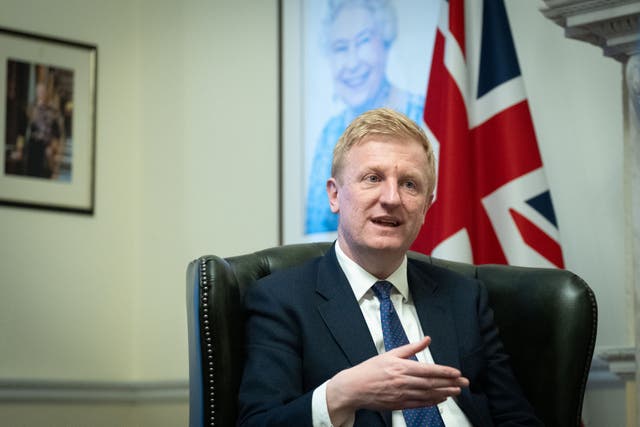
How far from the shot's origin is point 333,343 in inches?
98.9

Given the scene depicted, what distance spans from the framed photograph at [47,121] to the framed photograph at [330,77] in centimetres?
103

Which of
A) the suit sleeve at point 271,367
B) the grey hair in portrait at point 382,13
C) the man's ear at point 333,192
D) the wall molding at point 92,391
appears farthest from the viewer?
the grey hair in portrait at point 382,13

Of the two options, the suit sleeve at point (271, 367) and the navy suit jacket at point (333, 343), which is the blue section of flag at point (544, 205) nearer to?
the navy suit jacket at point (333, 343)

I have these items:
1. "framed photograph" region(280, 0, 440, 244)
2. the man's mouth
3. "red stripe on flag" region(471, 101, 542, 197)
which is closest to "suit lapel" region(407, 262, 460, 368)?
the man's mouth

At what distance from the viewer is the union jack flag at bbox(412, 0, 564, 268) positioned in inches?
147

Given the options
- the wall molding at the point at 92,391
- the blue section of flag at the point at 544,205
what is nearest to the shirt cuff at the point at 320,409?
the blue section of flag at the point at 544,205

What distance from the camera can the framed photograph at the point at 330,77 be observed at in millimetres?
4672

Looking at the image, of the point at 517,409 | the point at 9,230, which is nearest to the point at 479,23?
the point at 517,409

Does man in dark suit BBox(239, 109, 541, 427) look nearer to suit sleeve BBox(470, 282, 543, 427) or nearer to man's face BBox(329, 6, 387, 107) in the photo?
suit sleeve BBox(470, 282, 543, 427)

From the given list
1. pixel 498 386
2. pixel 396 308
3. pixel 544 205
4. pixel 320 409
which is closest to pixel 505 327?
pixel 498 386

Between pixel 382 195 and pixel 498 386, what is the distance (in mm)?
625

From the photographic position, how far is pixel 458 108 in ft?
12.8

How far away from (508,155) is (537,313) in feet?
3.70

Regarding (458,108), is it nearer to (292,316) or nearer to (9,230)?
(292,316)
